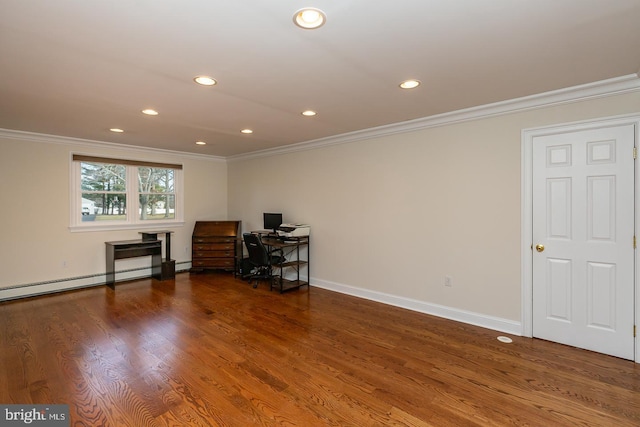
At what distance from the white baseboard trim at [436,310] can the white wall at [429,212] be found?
0.01 metres

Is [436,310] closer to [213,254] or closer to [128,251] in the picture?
[213,254]

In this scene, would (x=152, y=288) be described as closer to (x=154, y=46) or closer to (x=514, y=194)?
(x=154, y=46)

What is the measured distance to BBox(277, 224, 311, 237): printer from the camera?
4820 mm

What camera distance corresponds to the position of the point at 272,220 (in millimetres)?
5395

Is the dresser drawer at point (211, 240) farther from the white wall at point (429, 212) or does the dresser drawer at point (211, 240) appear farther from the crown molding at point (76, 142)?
the crown molding at point (76, 142)

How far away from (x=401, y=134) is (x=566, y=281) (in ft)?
7.76

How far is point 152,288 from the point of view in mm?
4953

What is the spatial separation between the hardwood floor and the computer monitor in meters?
1.77

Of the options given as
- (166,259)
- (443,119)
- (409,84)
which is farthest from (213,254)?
(409,84)

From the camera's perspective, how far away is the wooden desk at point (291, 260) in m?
4.82

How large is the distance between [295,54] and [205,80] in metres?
0.89

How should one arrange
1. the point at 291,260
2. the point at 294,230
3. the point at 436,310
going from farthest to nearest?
the point at 291,260, the point at 294,230, the point at 436,310

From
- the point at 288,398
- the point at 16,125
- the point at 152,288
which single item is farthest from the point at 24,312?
the point at 288,398

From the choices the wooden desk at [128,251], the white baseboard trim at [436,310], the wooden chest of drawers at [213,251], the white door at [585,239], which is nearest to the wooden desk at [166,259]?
the wooden desk at [128,251]
